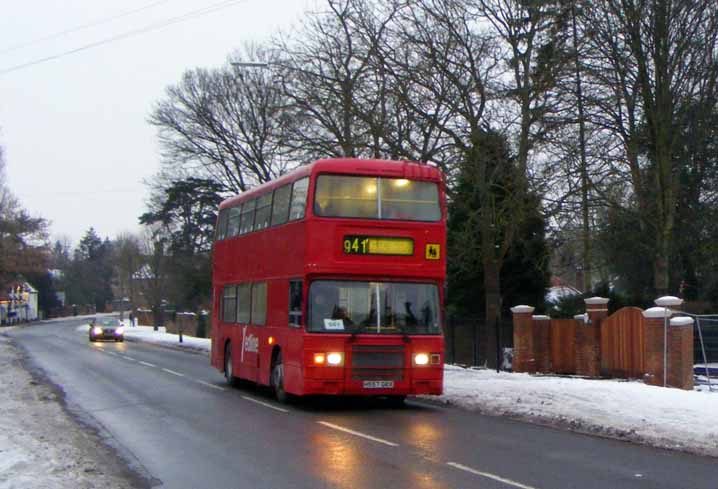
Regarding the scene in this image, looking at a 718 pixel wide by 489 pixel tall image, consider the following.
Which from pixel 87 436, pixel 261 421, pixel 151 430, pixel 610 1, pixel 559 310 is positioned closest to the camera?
pixel 87 436

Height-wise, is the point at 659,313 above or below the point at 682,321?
above

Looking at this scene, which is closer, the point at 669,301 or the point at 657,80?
the point at 669,301

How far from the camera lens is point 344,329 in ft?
55.0

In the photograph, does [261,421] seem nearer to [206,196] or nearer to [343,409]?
[343,409]

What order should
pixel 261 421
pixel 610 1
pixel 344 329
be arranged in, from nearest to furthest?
pixel 261 421 → pixel 344 329 → pixel 610 1

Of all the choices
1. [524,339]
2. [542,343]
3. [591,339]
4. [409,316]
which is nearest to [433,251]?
[409,316]

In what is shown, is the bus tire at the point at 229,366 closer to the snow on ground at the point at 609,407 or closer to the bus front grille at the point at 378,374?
the snow on ground at the point at 609,407

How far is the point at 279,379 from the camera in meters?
18.5

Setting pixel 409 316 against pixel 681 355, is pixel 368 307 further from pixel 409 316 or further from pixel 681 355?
pixel 681 355

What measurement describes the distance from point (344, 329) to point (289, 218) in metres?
2.49

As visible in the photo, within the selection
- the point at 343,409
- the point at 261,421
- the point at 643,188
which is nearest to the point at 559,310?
the point at 643,188

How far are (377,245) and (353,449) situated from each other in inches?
210

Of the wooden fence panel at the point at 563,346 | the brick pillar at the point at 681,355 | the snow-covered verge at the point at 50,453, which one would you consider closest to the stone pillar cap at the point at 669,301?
the brick pillar at the point at 681,355

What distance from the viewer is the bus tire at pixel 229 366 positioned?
2267 cm
